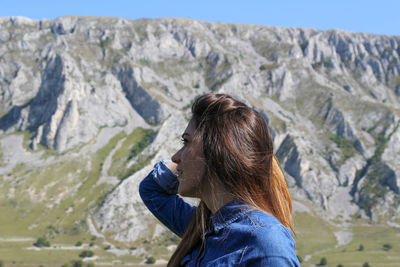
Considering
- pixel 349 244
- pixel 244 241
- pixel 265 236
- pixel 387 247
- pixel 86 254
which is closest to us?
pixel 265 236

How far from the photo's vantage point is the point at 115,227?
133500 millimetres

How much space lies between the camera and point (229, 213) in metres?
3.14

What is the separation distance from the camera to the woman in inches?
106

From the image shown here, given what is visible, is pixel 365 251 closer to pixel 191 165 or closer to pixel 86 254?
pixel 86 254

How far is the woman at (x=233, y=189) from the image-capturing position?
8.86 feet

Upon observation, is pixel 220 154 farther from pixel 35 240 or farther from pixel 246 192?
pixel 35 240

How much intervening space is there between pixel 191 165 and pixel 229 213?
0.63m

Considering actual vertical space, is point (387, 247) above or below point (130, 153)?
below

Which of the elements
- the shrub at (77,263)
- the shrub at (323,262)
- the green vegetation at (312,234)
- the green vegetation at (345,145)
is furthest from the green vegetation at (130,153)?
the green vegetation at (345,145)

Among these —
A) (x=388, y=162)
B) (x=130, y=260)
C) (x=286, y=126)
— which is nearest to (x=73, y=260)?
(x=130, y=260)

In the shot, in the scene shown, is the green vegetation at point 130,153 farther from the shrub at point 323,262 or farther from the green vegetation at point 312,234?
the shrub at point 323,262

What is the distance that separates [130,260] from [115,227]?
79.1 feet

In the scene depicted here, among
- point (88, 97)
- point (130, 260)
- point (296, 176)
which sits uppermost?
point (88, 97)

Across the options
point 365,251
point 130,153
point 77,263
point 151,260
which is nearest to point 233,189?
point 151,260
